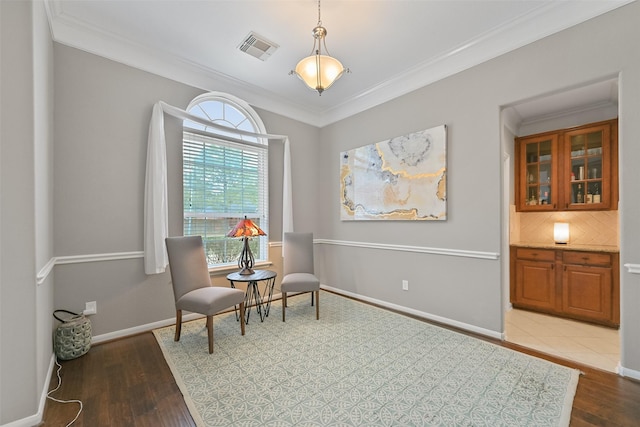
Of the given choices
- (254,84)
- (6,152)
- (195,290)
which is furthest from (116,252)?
(254,84)

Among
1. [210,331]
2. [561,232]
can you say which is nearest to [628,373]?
[561,232]

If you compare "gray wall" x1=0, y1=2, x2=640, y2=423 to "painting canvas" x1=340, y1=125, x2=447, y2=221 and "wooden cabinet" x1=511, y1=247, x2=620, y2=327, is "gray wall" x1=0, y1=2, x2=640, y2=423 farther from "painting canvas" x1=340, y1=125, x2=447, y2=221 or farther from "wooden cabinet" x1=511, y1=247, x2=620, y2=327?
"wooden cabinet" x1=511, y1=247, x2=620, y2=327

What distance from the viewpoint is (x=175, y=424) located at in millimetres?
1643

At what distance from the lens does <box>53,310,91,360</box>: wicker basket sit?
2.32 metres

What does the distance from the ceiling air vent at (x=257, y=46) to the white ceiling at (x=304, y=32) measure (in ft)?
0.20

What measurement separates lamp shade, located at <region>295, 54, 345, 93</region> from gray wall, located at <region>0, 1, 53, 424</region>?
1.74m

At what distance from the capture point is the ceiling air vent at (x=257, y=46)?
2.76 meters

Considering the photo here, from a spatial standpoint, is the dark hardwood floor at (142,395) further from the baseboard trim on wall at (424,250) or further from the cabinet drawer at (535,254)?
the cabinet drawer at (535,254)

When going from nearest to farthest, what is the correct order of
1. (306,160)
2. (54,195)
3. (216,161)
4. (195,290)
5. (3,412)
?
(3,412), (54,195), (195,290), (216,161), (306,160)

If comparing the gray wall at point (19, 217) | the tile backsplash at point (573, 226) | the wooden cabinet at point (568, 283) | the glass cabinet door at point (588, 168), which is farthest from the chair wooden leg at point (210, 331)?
the glass cabinet door at point (588, 168)

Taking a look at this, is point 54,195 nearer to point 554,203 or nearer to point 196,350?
point 196,350

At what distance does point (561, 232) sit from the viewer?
377 centimetres

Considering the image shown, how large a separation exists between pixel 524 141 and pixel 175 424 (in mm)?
5070

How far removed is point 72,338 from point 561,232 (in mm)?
5702
